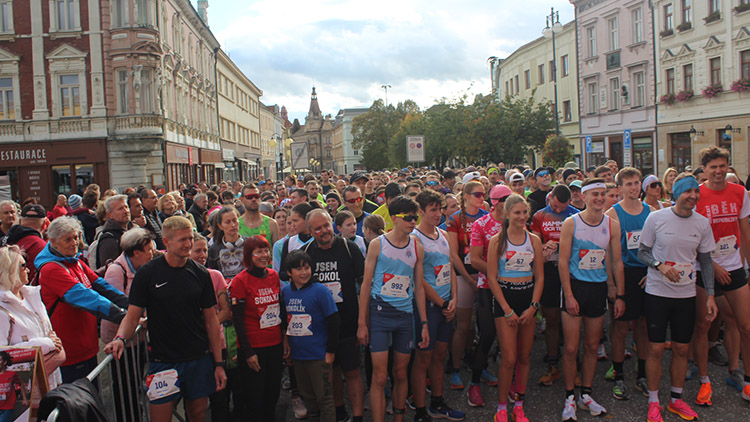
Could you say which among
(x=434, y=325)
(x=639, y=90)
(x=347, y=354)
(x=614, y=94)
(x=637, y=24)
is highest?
(x=637, y=24)

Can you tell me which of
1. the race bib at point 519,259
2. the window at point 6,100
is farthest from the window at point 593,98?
the race bib at point 519,259

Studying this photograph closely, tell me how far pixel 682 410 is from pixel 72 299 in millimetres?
5098

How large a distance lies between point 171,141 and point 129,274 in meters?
25.9

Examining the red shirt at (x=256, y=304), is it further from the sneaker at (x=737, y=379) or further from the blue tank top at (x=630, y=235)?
the sneaker at (x=737, y=379)

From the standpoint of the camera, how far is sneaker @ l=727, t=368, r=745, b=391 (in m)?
5.48

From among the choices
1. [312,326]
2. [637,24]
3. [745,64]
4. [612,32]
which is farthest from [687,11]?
[312,326]

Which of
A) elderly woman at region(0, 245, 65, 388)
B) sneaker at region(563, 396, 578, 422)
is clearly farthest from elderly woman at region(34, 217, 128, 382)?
sneaker at region(563, 396, 578, 422)

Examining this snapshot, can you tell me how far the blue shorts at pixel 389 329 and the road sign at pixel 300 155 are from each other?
11.9 m

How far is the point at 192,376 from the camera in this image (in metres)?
4.34

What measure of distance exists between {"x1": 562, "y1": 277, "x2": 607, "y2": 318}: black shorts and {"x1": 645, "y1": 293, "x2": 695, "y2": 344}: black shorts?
423 millimetres

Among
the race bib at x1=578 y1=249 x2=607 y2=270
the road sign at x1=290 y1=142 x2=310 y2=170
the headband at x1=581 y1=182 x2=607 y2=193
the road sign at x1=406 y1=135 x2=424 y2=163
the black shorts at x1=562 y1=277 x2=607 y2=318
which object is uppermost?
the road sign at x1=406 y1=135 x2=424 y2=163

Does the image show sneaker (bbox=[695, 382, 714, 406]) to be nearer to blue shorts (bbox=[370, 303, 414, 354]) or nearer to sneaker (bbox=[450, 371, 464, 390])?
sneaker (bbox=[450, 371, 464, 390])

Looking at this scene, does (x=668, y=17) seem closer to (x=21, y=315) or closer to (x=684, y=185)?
(x=684, y=185)

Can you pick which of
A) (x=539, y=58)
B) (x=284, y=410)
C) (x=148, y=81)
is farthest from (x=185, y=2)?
(x=284, y=410)
